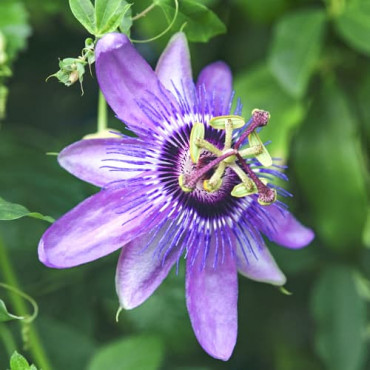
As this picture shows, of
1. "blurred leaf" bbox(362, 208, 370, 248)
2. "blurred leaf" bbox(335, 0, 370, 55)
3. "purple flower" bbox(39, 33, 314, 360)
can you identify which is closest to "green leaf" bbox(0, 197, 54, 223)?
"purple flower" bbox(39, 33, 314, 360)

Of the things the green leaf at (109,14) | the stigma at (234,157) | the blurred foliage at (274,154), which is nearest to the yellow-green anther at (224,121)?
the stigma at (234,157)

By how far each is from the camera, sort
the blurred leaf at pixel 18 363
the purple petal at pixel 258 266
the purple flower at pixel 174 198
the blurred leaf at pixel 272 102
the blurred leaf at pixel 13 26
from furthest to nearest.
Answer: the blurred leaf at pixel 272 102
the blurred leaf at pixel 13 26
the purple petal at pixel 258 266
the purple flower at pixel 174 198
the blurred leaf at pixel 18 363

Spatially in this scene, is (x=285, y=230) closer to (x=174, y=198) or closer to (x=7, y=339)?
(x=174, y=198)

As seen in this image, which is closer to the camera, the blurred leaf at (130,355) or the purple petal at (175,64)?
the purple petal at (175,64)

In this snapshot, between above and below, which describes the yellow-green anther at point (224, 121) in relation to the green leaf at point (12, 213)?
above

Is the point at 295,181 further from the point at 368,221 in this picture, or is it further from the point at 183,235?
the point at 183,235

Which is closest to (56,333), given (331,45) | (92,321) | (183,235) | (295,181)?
(92,321)

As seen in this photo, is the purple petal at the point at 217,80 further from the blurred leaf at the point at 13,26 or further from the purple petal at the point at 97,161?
the blurred leaf at the point at 13,26
